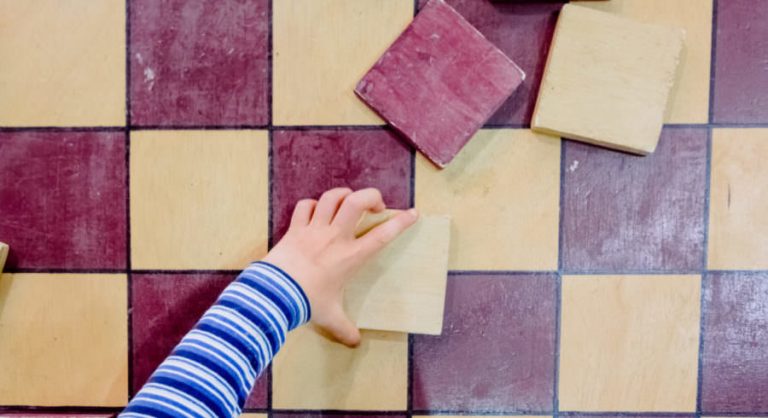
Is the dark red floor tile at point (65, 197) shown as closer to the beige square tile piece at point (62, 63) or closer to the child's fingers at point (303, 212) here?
the beige square tile piece at point (62, 63)

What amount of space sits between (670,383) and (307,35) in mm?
788

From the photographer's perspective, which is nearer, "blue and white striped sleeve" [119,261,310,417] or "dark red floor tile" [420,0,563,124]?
"blue and white striped sleeve" [119,261,310,417]

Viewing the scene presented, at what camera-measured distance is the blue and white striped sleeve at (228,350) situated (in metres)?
0.76

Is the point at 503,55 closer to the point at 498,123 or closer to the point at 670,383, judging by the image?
the point at 498,123

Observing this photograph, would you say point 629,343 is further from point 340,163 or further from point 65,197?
point 65,197

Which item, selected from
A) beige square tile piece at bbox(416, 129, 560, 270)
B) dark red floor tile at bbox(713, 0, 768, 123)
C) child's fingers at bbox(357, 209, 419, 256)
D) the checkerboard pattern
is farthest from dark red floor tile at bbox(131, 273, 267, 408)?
dark red floor tile at bbox(713, 0, 768, 123)

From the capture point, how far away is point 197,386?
77 centimetres

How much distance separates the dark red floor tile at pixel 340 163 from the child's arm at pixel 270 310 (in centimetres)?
3

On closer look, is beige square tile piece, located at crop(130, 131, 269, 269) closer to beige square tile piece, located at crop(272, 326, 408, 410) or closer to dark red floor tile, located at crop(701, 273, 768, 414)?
beige square tile piece, located at crop(272, 326, 408, 410)

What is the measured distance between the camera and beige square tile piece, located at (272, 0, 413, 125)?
3.09 feet

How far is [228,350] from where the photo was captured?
0.79 m

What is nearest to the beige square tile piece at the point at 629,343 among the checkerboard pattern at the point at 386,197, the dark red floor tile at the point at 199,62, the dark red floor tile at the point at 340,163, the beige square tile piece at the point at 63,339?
the checkerboard pattern at the point at 386,197

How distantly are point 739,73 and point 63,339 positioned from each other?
1.14 metres

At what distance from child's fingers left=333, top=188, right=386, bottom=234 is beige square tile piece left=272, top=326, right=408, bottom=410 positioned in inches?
7.4
